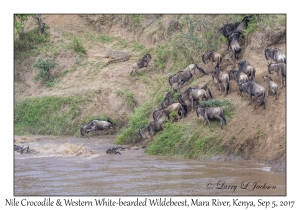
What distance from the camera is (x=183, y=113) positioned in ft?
56.1

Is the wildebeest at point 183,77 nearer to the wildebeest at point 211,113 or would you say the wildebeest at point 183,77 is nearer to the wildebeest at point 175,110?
the wildebeest at point 175,110

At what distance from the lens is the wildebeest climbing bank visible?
50.8 ft

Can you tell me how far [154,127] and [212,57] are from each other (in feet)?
12.3

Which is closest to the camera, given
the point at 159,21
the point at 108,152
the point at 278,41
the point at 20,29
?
the point at 108,152

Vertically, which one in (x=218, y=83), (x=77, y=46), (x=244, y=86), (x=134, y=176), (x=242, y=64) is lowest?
(x=134, y=176)

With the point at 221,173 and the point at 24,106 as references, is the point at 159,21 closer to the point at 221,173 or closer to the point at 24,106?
the point at 24,106

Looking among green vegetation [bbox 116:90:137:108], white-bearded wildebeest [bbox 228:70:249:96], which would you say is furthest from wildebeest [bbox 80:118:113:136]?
white-bearded wildebeest [bbox 228:70:249:96]

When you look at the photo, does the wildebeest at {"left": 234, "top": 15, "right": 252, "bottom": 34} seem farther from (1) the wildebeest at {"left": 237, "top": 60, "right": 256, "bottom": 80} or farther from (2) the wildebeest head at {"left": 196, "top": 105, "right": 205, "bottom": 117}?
(2) the wildebeest head at {"left": 196, "top": 105, "right": 205, "bottom": 117}

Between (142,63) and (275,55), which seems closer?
(275,55)

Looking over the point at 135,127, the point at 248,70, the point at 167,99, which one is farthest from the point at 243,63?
the point at 135,127

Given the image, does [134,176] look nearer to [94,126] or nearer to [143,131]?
[143,131]

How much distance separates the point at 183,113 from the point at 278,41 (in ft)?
14.0

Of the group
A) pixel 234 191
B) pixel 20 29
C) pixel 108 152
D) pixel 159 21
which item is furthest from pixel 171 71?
pixel 234 191

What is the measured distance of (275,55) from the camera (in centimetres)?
1694
